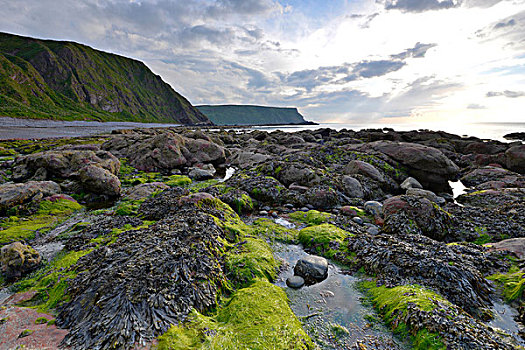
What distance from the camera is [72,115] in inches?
3659

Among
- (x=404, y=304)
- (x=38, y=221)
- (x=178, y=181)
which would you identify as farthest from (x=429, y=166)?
(x=38, y=221)

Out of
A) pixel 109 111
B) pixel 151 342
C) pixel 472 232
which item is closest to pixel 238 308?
pixel 151 342

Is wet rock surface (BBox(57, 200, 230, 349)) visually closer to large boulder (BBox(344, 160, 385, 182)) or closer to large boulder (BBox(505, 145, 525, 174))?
large boulder (BBox(344, 160, 385, 182))

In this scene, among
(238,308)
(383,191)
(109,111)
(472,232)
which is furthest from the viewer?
(109,111)

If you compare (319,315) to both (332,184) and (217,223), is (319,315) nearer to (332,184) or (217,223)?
(217,223)

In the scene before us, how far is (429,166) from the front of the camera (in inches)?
578

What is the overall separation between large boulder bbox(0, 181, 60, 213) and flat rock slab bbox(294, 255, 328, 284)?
10.8 m

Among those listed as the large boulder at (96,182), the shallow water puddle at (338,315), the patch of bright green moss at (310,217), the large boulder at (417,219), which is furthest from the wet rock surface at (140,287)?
the large boulder at (96,182)

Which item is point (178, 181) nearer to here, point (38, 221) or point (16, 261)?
point (38, 221)

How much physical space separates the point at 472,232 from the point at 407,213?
2.31m

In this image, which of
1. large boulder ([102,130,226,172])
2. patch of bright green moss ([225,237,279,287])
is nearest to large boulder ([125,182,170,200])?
large boulder ([102,130,226,172])

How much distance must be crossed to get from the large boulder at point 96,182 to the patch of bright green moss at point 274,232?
7.51 metres

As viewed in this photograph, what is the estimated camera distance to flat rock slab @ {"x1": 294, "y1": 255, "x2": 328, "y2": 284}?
4.94 meters

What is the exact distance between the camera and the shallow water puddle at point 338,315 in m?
3.46
